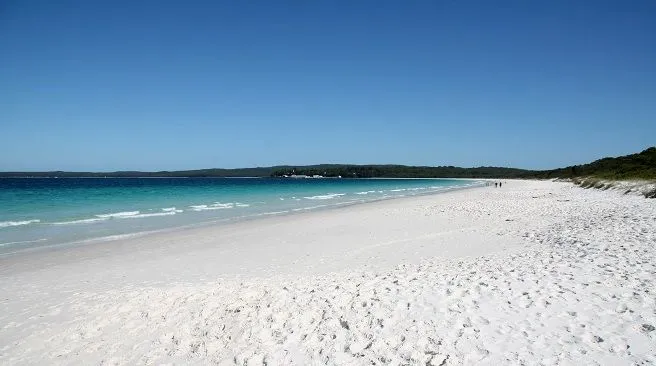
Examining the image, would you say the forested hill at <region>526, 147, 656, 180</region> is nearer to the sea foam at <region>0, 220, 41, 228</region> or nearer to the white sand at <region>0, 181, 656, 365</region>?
the white sand at <region>0, 181, 656, 365</region>

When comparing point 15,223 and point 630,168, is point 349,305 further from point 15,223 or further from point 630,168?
point 630,168

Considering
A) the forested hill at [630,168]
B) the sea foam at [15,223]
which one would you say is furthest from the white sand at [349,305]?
the forested hill at [630,168]

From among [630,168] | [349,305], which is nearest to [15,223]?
[349,305]

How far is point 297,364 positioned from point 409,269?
4.49 meters

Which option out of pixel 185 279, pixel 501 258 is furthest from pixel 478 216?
pixel 185 279

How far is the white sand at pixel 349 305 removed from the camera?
507 cm

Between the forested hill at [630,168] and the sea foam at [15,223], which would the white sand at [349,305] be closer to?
the sea foam at [15,223]

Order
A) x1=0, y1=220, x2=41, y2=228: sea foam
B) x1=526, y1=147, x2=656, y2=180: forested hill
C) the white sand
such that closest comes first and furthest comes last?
the white sand → x1=0, y1=220, x2=41, y2=228: sea foam → x1=526, y1=147, x2=656, y2=180: forested hill

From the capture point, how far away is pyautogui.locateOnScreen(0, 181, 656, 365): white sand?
16.6 feet

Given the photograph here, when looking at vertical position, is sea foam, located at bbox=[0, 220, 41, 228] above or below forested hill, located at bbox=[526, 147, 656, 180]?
below

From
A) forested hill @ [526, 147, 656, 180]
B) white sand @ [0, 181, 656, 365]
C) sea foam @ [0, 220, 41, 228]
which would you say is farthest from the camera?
forested hill @ [526, 147, 656, 180]

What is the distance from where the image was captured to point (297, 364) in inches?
199

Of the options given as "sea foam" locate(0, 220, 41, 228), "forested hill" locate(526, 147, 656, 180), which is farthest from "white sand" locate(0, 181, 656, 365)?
"forested hill" locate(526, 147, 656, 180)

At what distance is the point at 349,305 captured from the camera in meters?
6.54
